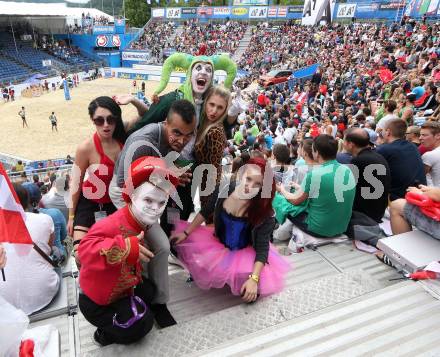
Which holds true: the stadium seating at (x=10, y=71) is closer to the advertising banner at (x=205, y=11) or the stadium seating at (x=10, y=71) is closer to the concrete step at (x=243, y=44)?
the concrete step at (x=243, y=44)

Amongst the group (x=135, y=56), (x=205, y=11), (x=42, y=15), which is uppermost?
(x=205, y=11)

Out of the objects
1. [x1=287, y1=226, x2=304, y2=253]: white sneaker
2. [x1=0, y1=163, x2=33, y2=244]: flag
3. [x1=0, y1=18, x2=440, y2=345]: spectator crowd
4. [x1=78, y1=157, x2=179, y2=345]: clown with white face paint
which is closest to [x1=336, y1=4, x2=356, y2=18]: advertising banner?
[x1=0, y1=18, x2=440, y2=345]: spectator crowd

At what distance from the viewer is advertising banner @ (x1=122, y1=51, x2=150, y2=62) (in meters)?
35.3

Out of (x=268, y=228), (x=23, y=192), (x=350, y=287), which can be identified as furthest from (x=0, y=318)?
(x=350, y=287)

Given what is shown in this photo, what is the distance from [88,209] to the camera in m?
2.96

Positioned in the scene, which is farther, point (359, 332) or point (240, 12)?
point (240, 12)

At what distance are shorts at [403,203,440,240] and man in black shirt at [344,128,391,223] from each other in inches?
20.2

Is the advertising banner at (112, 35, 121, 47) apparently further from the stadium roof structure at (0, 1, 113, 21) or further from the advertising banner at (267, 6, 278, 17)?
the advertising banner at (267, 6, 278, 17)

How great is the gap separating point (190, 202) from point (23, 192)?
1440mm

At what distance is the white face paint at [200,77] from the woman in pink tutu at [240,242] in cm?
106

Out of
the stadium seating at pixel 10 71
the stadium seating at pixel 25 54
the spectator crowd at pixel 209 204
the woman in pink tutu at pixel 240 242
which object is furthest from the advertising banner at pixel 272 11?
the woman in pink tutu at pixel 240 242

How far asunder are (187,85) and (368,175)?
1992mm

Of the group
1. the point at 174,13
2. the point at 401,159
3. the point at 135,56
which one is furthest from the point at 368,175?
the point at 174,13

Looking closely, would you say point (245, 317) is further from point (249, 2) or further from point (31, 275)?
point (249, 2)
